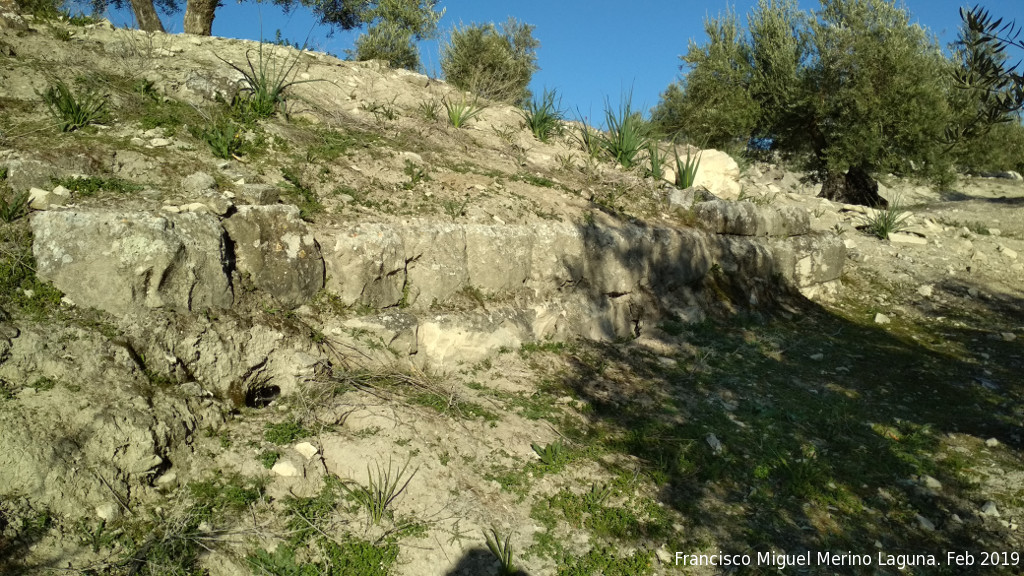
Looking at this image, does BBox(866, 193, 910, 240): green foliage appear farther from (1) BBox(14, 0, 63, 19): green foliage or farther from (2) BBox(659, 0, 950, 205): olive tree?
(1) BBox(14, 0, 63, 19): green foliage

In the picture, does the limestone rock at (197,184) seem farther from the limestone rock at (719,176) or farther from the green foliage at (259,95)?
the limestone rock at (719,176)

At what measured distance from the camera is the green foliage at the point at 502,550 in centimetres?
360

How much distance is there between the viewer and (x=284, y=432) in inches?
164

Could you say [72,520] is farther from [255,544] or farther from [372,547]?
[372,547]

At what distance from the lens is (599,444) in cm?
485

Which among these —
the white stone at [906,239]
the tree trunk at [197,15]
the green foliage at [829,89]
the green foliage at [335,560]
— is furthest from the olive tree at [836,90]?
the green foliage at [335,560]

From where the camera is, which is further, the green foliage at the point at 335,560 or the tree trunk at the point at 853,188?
the tree trunk at the point at 853,188

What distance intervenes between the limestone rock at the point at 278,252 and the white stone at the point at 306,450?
1.28 m

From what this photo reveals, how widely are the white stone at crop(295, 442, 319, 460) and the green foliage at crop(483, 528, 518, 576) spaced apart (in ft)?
3.72

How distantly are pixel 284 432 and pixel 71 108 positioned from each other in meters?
3.32

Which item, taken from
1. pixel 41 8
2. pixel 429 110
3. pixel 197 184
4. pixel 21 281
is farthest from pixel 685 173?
pixel 41 8

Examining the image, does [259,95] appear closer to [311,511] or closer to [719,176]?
[311,511]

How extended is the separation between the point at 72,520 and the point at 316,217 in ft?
9.22

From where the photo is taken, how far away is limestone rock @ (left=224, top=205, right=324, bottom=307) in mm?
4891
